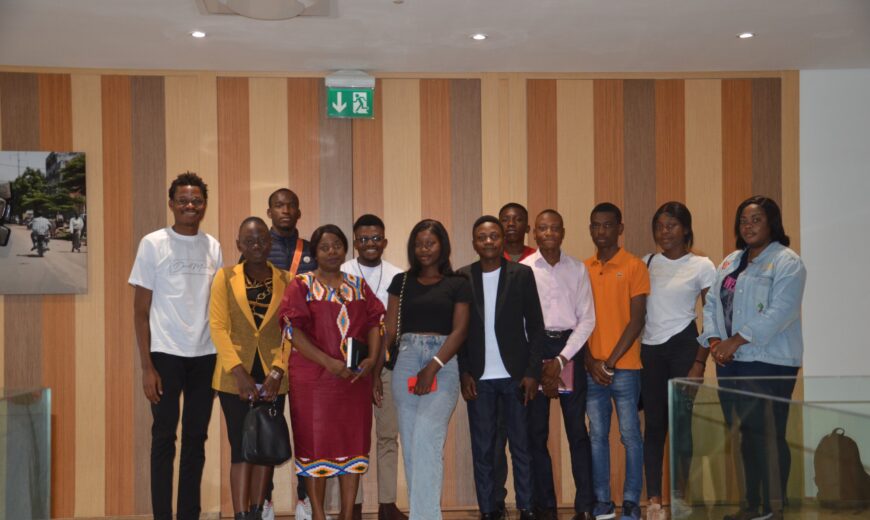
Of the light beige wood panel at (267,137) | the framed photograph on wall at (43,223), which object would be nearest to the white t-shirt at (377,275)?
the light beige wood panel at (267,137)

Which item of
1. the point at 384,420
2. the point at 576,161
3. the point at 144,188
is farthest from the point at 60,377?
the point at 576,161

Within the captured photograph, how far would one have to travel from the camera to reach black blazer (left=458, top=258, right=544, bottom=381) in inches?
178

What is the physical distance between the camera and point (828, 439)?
2.87 m

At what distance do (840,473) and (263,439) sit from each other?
257 centimetres

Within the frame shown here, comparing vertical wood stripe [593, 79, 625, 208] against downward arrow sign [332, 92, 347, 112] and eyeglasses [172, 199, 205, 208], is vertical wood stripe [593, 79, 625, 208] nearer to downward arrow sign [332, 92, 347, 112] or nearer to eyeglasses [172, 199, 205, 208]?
downward arrow sign [332, 92, 347, 112]

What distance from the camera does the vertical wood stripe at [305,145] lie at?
5.81 metres

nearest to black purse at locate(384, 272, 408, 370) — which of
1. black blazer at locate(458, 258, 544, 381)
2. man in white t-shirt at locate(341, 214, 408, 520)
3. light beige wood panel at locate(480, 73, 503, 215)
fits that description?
black blazer at locate(458, 258, 544, 381)

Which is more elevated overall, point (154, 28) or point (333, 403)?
point (154, 28)

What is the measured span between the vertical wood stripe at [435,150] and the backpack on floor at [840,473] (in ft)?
10.9

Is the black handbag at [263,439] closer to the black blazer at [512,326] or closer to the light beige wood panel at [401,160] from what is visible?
the black blazer at [512,326]

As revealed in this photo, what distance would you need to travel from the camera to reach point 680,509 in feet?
10.7

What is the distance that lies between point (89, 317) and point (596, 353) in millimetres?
3300

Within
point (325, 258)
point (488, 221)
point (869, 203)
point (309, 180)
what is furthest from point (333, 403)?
point (869, 203)

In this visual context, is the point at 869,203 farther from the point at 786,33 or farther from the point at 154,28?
the point at 154,28
